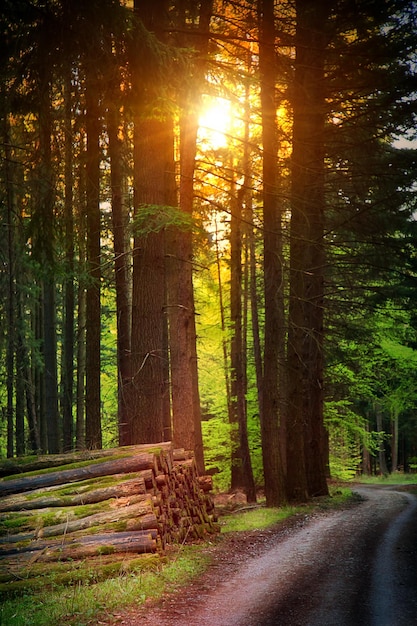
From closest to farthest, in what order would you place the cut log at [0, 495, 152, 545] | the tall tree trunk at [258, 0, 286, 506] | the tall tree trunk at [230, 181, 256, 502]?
the cut log at [0, 495, 152, 545], the tall tree trunk at [258, 0, 286, 506], the tall tree trunk at [230, 181, 256, 502]

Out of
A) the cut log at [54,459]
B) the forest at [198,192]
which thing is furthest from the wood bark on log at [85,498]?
the forest at [198,192]

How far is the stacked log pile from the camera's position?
8.80 meters

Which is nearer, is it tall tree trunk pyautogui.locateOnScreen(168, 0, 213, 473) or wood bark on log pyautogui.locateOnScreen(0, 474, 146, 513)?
wood bark on log pyautogui.locateOnScreen(0, 474, 146, 513)

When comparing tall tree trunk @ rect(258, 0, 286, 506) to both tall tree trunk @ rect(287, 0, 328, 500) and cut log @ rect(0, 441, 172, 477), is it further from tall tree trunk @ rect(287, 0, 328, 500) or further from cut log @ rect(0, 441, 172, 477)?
cut log @ rect(0, 441, 172, 477)

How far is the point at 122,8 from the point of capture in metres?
8.31

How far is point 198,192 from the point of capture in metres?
20.1

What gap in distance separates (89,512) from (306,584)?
11.2 feet

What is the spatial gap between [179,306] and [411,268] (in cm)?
1068

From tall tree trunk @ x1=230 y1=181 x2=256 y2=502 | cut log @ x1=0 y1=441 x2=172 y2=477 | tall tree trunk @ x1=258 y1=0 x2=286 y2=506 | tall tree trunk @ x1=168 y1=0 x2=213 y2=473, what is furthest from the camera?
tall tree trunk @ x1=230 y1=181 x2=256 y2=502

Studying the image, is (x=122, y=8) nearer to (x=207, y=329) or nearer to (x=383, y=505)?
(x=383, y=505)

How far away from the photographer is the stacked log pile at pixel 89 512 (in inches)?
347

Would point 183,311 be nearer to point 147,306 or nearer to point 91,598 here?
point 147,306

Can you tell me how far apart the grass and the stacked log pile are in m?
0.31

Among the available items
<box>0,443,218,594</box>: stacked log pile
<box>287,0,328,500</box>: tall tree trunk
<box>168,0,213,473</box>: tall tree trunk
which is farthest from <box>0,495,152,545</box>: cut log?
<box>287,0,328,500</box>: tall tree trunk
